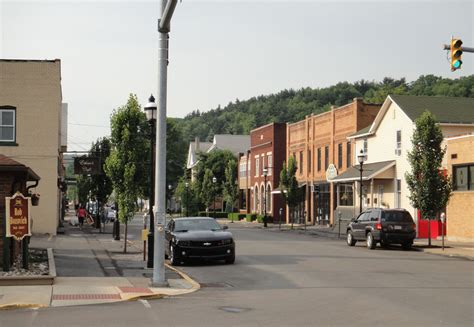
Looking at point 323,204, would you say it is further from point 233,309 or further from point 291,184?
point 233,309

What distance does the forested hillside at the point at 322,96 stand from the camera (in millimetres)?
93312

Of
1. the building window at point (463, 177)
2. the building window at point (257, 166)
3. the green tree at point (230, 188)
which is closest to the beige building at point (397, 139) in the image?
the building window at point (463, 177)

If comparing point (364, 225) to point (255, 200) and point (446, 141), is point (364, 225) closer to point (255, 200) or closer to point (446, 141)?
point (446, 141)

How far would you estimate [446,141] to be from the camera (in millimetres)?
36562

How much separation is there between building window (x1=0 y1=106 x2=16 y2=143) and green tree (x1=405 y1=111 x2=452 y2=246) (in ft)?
68.1

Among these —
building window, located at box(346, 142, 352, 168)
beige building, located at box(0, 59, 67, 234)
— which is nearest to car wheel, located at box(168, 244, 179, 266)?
beige building, located at box(0, 59, 67, 234)

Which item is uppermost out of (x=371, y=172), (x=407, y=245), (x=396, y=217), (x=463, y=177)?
(x=371, y=172)

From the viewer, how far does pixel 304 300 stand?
1351 cm

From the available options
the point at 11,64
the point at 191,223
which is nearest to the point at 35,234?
the point at 11,64

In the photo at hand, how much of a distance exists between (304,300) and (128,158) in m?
14.3

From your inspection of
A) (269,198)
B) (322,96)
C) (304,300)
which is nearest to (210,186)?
(269,198)

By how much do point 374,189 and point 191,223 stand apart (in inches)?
951

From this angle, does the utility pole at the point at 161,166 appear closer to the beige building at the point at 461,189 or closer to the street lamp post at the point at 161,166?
the street lamp post at the point at 161,166

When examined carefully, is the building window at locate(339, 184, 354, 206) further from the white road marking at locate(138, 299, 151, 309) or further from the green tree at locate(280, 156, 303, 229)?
the white road marking at locate(138, 299, 151, 309)
